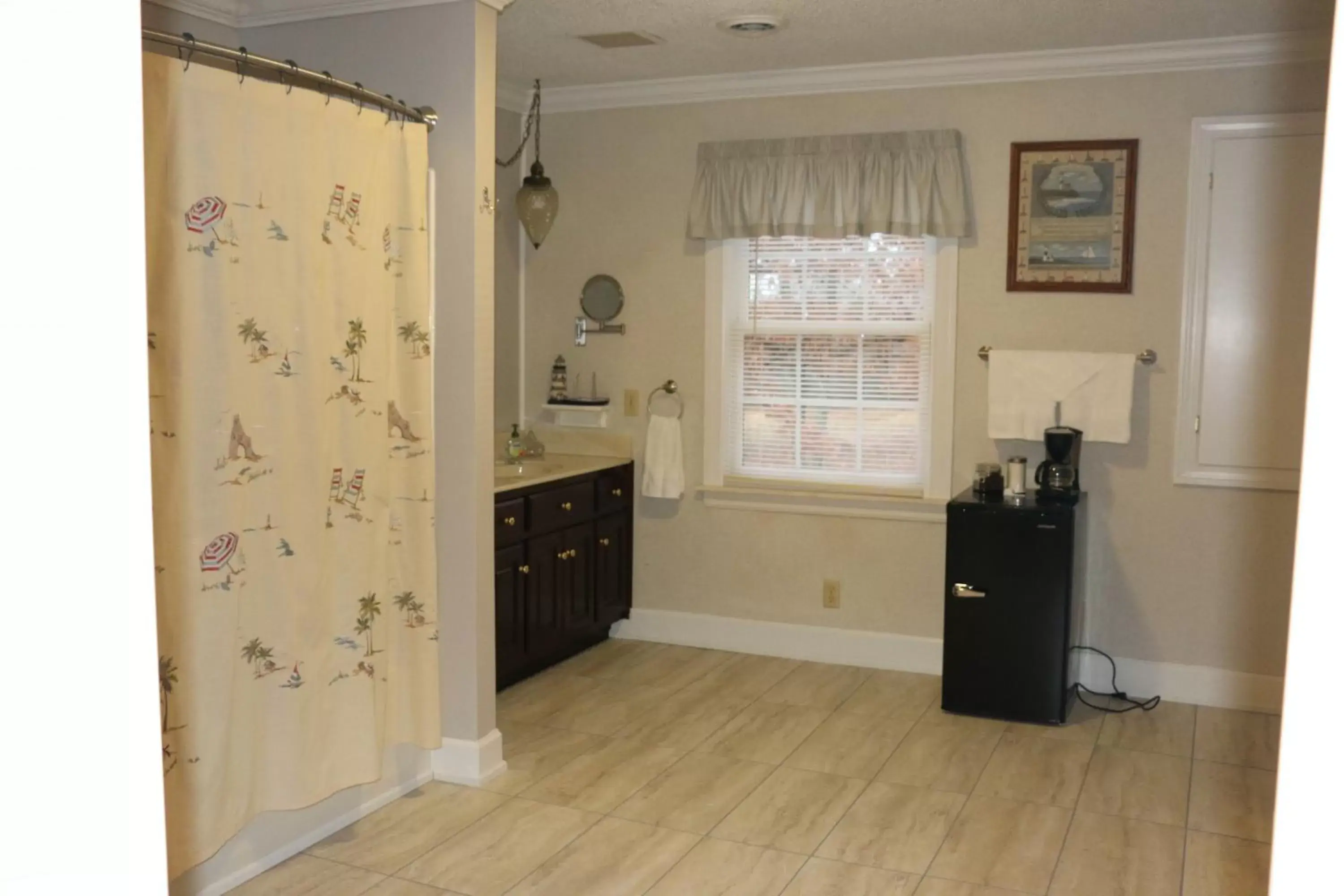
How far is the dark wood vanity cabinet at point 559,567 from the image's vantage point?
173 inches

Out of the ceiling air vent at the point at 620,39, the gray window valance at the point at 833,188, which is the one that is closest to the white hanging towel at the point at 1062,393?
the gray window valance at the point at 833,188

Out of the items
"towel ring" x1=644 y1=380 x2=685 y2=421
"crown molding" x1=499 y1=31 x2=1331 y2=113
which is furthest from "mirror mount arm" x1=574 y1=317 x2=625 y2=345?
"crown molding" x1=499 y1=31 x2=1331 y2=113

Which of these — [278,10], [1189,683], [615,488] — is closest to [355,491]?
[278,10]

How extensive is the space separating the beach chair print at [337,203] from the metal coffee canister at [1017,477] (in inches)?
102

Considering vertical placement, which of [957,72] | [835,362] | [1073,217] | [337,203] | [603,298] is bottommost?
[835,362]

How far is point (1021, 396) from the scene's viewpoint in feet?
14.6

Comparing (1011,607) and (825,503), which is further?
(825,503)

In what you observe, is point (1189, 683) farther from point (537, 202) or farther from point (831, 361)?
point (537, 202)

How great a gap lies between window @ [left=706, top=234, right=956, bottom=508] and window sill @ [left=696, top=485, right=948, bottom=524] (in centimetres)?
4

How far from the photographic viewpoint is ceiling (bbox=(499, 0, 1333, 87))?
12.4ft

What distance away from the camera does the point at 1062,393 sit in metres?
4.39

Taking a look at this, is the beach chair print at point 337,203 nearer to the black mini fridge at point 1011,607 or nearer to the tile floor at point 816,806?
the tile floor at point 816,806

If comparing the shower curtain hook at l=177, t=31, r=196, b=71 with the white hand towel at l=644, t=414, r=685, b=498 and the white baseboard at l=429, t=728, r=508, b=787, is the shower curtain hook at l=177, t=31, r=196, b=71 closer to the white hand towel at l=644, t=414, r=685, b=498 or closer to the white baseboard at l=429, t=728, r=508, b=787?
the white baseboard at l=429, t=728, r=508, b=787

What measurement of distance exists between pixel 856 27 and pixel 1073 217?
1112 mm
